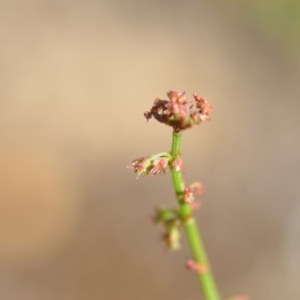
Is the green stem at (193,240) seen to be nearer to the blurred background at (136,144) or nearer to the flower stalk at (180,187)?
the flower stalk at (180,187)

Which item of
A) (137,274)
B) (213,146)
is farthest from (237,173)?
(137,274)

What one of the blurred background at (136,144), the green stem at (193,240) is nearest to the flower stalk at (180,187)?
the green stem at (193,240)

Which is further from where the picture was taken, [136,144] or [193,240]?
[136,144]

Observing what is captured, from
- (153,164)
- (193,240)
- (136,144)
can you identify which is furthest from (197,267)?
(136,144)

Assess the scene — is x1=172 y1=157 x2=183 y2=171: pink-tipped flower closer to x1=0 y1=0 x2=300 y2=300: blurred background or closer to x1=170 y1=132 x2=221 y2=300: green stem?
x1=170 y1=132 x2=221 y2=300: green stem

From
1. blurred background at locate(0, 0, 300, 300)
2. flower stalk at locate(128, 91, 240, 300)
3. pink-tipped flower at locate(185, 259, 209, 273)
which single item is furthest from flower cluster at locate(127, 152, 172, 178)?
blurred background at locate(0, 0, 300, 300)

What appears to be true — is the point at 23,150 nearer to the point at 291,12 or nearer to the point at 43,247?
the point at 43,247

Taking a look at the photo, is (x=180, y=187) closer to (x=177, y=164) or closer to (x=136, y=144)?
(x=177, y=164)
